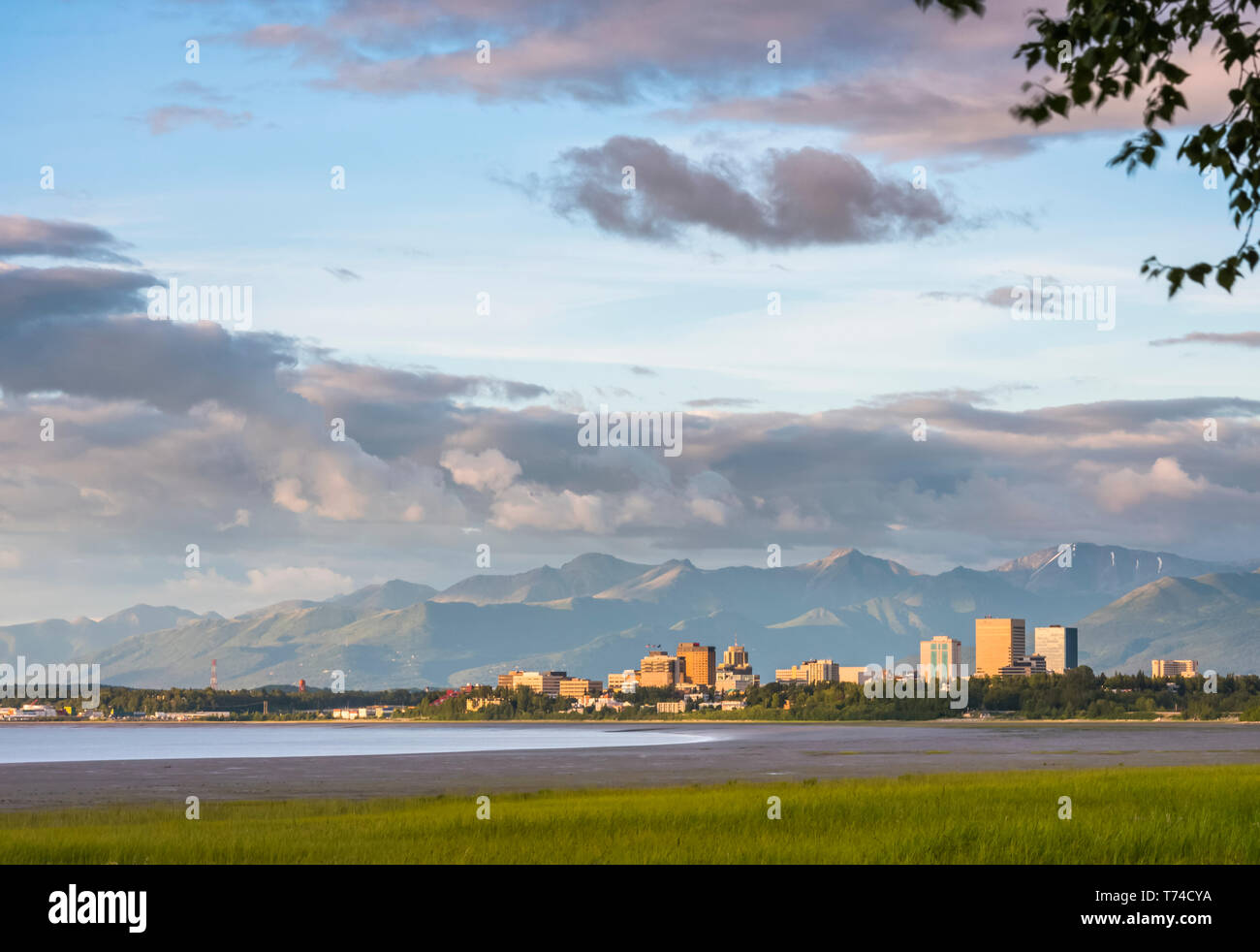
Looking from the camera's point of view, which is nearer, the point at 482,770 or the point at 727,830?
the point at 727,830

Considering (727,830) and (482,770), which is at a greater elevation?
(727,830)

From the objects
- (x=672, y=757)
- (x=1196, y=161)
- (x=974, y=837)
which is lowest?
(x=672, y=757)

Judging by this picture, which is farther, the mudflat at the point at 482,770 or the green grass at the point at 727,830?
the mudflat at the point at 482,770

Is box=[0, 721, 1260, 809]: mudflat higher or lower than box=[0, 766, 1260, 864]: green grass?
lower

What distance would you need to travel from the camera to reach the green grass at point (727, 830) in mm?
27891

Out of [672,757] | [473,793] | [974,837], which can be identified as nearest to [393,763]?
[672,757]

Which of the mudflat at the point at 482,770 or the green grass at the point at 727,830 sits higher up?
the green grass at the point at 727,830

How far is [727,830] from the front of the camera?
34719mm

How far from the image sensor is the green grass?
91.5ft

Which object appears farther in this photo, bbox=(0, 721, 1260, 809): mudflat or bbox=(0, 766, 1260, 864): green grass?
bbox=(0, 721, 1260, 809): mudflat
